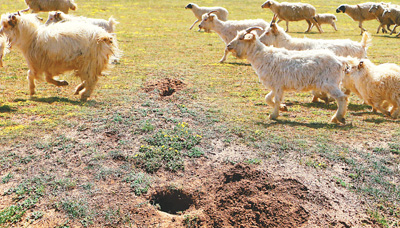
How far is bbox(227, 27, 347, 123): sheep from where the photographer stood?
7004 millimetres

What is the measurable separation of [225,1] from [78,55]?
2737cm

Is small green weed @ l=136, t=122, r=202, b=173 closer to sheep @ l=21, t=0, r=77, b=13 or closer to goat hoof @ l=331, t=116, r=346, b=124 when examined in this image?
goat hoof @ l=331, t=116, r=346, b=124

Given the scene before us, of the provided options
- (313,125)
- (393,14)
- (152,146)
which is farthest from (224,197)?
A: (393,14)

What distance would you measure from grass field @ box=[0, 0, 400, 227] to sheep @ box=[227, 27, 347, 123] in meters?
0.59

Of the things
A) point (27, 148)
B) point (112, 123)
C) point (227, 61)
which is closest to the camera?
point (27, 148)

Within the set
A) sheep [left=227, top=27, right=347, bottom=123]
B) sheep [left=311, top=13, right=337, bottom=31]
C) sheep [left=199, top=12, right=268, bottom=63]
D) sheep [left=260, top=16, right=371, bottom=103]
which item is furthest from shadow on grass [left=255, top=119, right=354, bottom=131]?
sheep [left=311, top=13, right=337, bottom=31]

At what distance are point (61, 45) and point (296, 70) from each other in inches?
194

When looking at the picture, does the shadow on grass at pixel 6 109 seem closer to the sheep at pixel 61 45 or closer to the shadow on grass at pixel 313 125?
the sheep at pixel 61 45

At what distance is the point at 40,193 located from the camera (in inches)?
192

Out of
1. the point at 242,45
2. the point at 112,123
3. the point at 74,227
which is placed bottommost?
the point at 74,227

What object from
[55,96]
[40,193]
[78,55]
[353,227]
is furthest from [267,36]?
[40,193]

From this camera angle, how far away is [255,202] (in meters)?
4.97

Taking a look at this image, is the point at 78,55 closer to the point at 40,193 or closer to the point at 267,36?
the point at 40,193

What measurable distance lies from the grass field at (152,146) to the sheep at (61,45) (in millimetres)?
742
